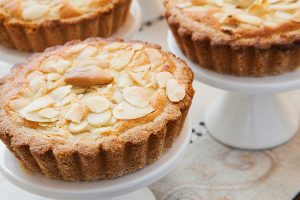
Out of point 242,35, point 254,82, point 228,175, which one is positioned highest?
point 242,35

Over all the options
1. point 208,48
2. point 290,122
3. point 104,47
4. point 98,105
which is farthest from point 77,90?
point 290,122

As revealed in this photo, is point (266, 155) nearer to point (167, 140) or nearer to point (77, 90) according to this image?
point (167, 140)

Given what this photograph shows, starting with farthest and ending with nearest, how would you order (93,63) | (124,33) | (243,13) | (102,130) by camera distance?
(124,33) < (243,13) < (93,63) < (102,130)

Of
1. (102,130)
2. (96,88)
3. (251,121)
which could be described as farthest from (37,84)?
(251,121)

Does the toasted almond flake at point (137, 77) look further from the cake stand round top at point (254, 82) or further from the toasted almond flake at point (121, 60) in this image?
the cake stand round top at point (254, 82)

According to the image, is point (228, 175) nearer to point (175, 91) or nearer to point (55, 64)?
point (175, 91)
